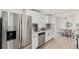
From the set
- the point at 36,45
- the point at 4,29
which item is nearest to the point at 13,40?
the point at 4,29

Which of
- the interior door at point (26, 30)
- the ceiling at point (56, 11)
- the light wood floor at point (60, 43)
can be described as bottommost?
the light wood floor at point (60, 43)

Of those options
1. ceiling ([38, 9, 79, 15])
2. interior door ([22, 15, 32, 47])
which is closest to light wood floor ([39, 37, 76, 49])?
interior door ([22, 15, 32, 47])

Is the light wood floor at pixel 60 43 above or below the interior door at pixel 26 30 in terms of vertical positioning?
below

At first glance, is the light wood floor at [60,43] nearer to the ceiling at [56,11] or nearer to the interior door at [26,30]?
the interior door at [26,30]

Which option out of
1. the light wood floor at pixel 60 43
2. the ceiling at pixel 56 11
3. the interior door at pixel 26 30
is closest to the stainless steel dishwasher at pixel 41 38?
the light wood floor at pixel 60 43

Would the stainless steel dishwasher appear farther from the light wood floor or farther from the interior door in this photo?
the interior door

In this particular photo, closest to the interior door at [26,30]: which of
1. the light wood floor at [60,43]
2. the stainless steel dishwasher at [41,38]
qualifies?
the stainless steel dishwasher at [41,38]

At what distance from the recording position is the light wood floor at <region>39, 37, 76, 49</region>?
1839 millimetres

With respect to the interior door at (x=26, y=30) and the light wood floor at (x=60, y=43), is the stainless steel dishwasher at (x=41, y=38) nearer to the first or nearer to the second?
the light wood floor at (x=60, y=43)

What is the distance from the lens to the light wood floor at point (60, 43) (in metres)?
1.84
